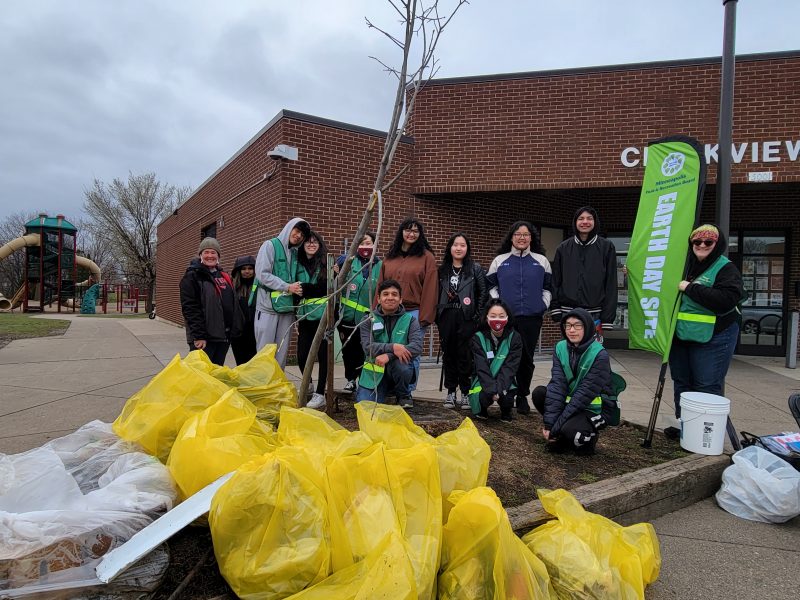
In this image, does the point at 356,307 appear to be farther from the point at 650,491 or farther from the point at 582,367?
the point at 650,491

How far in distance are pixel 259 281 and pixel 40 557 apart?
119 inches

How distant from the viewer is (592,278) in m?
4.42

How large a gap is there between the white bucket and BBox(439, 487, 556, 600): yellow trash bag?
240 centimetres

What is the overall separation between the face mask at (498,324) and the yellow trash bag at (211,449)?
7.75 ft

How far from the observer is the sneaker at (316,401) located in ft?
14.9

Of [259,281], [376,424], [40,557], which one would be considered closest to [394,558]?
[376,424]

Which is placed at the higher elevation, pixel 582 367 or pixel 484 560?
pixel 582 367

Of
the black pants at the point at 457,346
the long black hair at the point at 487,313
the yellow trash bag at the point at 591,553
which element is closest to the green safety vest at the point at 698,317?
the long black hair at the point at 487,313

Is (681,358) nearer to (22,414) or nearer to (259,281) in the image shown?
(259,281)

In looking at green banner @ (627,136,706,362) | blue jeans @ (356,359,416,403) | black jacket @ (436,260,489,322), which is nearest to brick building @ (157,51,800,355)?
black jacket @ (436,260,489,322)

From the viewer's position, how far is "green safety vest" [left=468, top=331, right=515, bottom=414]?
171 inches

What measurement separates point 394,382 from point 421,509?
2604 millimetres

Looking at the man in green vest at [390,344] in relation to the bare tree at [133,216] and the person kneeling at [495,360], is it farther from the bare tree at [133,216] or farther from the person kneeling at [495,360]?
the bare tree at [133,216]

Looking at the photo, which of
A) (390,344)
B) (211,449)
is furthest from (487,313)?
(211,449)
